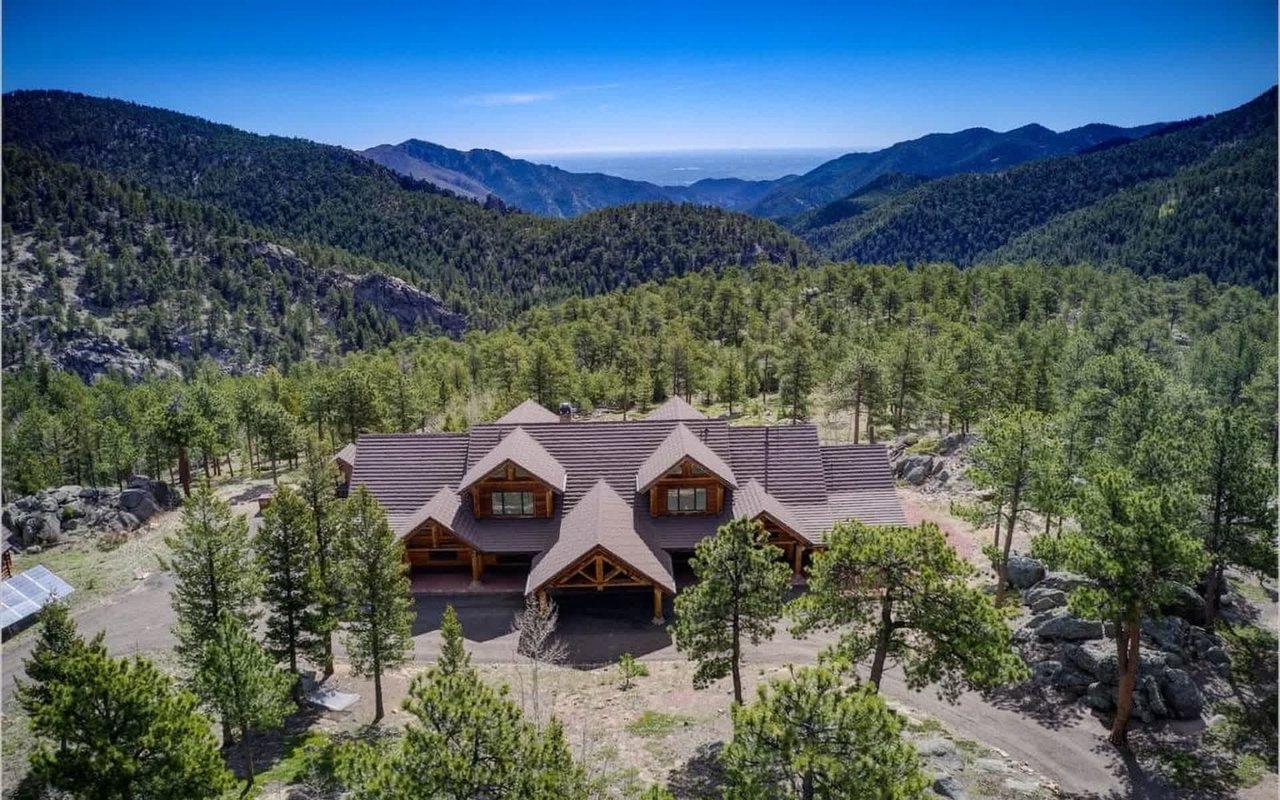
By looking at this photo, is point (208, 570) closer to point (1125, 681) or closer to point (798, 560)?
point (798, 560)

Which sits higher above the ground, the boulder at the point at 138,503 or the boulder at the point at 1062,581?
the boulder at the point at 138,503

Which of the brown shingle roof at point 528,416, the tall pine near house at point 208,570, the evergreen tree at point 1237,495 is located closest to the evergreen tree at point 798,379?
the brown shingle roof at point 528,416

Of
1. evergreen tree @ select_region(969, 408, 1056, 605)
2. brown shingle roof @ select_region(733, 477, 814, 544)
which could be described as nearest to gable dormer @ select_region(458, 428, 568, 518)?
brown shingle roof @ select_region(733, 477, 814, 544)

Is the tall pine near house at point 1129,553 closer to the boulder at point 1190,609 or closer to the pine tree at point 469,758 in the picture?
the boulder at point 1190,609

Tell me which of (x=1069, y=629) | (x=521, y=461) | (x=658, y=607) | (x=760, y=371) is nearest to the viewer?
(x=1069, y=629)

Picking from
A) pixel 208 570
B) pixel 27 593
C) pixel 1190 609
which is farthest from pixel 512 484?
pixel 1190 609
